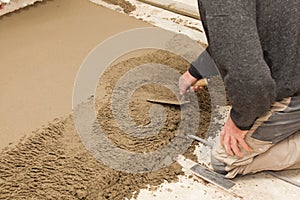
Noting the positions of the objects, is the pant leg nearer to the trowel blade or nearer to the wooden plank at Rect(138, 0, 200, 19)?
the trowel blade

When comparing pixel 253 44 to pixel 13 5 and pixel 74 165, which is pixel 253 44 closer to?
pixel 74 165

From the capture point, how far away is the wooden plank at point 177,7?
2309 millimetres

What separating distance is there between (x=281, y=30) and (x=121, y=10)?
1.47 meters

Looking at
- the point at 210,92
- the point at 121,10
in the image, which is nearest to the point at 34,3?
the point at 121,10

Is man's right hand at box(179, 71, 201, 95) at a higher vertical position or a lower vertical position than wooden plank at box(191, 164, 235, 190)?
higher

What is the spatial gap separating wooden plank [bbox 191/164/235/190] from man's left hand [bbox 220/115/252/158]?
0.11 metres

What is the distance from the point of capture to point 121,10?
2324 millimetres

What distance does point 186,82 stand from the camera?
154cm

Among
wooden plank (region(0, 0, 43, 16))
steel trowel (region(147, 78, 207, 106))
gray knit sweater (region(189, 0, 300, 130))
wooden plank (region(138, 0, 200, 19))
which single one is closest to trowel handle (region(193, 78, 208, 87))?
steel trowel (region(147, 78, 207, 106))

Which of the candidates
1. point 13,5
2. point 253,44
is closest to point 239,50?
point 253,44

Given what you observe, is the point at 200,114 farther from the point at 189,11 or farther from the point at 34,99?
the point at 189,11

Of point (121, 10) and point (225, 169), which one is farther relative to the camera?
point (121, 10)

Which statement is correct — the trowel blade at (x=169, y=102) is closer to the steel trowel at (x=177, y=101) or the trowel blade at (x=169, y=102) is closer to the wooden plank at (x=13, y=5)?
the steel trowel at (x=177, y=101)

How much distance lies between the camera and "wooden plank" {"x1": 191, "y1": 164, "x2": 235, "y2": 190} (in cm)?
129
